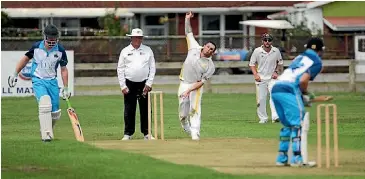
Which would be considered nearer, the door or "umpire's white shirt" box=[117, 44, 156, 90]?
"umpire's white shirt" box=[117, 44, 156, 90]

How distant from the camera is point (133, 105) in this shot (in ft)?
73.6

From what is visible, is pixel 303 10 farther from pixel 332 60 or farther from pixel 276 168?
pixel 276 168

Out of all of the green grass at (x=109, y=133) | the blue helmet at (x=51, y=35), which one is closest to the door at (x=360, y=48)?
the green grass at (x=109, y=133)

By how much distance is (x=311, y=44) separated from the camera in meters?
16.7

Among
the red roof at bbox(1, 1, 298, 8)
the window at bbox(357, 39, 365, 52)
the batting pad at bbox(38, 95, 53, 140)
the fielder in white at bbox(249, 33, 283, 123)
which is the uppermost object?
the red roof at bbox(1, 1, 298, 8)

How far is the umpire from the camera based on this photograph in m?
22.1

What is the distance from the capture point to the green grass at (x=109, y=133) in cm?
1570

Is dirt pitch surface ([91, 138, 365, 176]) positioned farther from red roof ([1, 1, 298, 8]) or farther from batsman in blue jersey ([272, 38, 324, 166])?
red roof ([1, 1, 298, 8])

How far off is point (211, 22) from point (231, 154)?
4846cm

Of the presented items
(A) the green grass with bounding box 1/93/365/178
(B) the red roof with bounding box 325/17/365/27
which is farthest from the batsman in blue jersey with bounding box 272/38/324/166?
(B) the red roof with bounding box 325/17/365/27

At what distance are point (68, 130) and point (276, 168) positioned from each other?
390 inches

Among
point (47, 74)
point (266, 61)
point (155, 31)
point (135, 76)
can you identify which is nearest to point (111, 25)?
point (155, 31)

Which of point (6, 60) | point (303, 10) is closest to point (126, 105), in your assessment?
point (6, 60)

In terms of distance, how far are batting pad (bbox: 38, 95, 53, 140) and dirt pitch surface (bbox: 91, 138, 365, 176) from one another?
80cm
